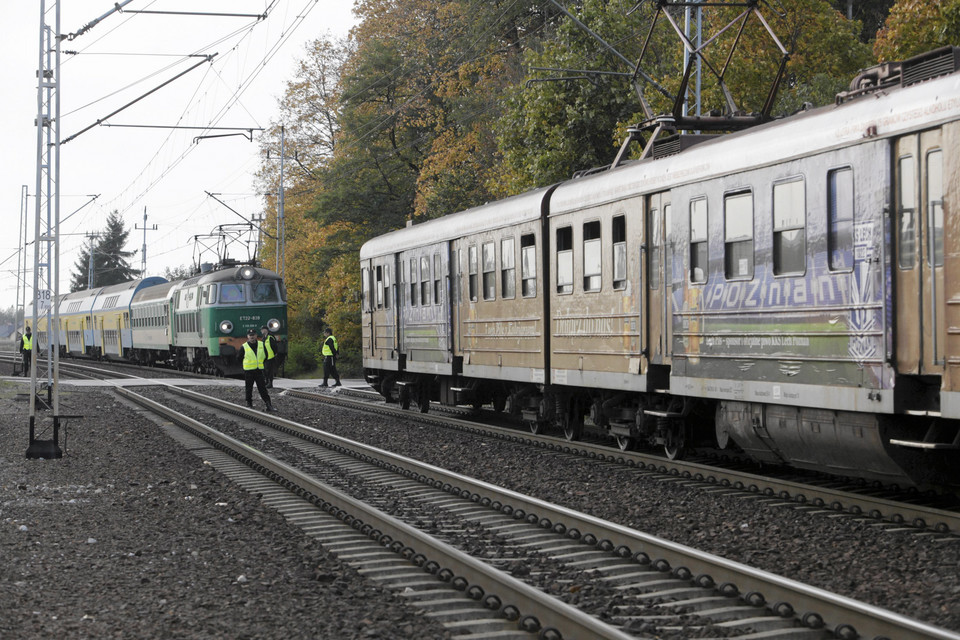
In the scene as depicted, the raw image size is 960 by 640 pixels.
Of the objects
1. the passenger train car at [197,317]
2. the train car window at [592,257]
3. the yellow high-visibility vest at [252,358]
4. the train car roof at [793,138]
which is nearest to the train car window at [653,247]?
the train car roof at [793,138]

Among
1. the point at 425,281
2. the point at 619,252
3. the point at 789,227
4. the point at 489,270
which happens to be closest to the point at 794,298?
the point at 789,227

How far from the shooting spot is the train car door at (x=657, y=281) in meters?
11.7

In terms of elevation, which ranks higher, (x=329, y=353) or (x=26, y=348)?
(x=26, y=348)

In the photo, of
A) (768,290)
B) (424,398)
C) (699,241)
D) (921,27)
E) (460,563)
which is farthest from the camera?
(424,398)

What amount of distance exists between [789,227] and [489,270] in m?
7.13

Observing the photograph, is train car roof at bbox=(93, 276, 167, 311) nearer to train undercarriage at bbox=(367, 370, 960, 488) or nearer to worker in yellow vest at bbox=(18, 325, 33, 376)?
worker in yellow vest at bbox=(18, 325, 33, 376)

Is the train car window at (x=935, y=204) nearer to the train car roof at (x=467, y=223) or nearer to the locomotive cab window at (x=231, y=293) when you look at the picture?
the train car roof at (x=467, y=223)

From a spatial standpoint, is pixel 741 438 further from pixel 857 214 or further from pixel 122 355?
pixel 122 355

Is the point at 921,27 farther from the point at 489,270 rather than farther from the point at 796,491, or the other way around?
the point at 796,491

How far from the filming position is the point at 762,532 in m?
8.23

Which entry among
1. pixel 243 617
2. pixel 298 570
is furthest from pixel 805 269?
pixel 243 617

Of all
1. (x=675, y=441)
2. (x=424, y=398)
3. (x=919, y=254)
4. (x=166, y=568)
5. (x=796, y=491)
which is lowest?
(x=166, y=568)

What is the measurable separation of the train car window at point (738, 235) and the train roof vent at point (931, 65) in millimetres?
1823

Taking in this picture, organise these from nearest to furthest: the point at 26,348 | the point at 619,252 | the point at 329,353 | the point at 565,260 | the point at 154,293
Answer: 1. the point at 619,252
2. the point at 565,260
3. the point at 329,353
4. the point at 26,348
5. the point at 154,293
